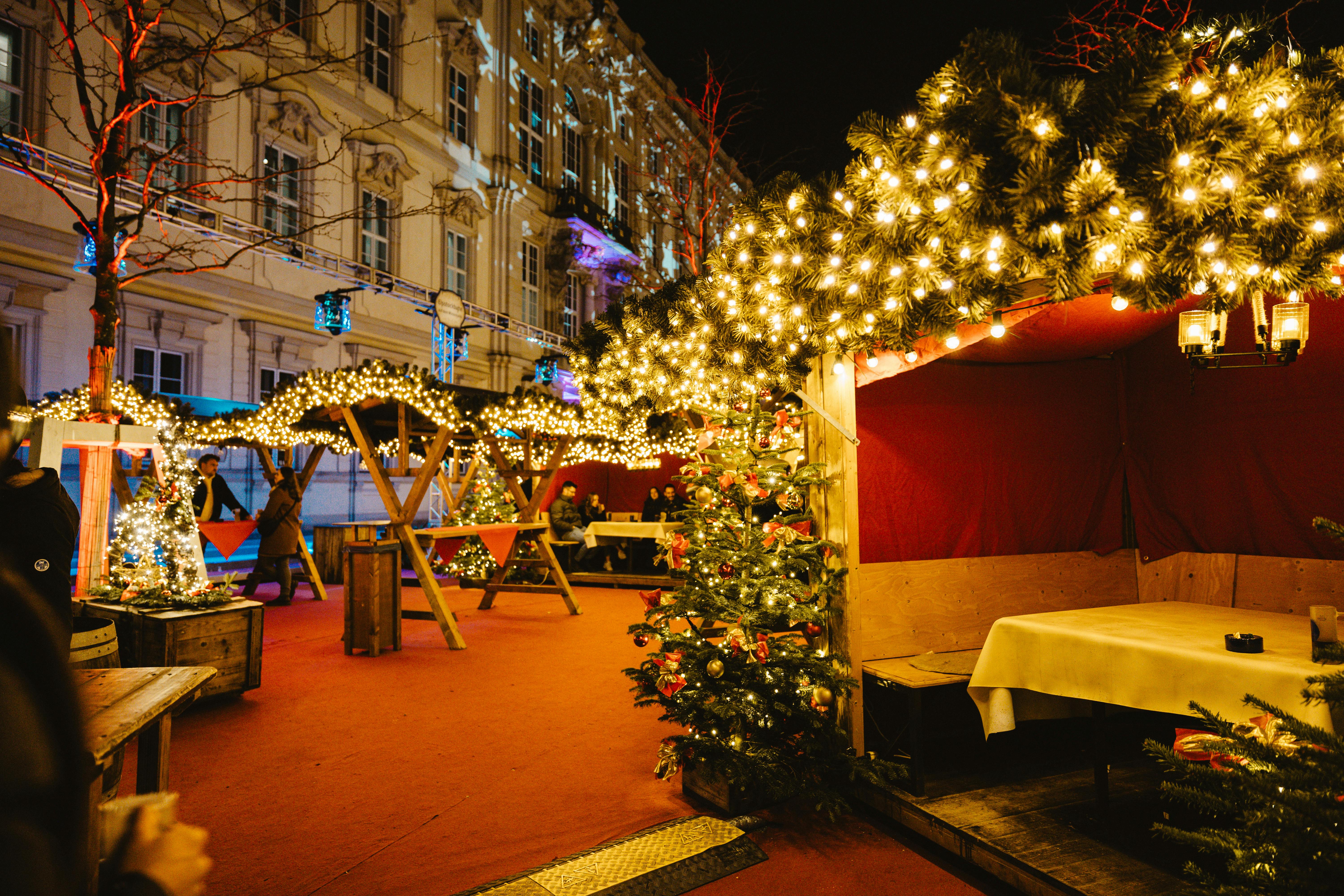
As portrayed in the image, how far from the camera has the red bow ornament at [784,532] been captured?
3.82 m

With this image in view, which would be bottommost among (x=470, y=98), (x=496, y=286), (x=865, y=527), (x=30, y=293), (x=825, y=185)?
(x=865, y=527)

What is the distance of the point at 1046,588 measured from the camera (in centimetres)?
504

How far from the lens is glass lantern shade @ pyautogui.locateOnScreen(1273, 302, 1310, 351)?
341 cm

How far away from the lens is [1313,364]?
4207mm

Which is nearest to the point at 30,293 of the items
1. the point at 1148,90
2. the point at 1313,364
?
the point at 1148,90

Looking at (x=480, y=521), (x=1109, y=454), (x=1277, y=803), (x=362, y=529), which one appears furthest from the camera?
(x=480, y=521)

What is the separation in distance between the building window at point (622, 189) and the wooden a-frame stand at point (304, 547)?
18900mm

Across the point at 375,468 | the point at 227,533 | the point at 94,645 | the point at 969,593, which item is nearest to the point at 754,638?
the point at 969,593

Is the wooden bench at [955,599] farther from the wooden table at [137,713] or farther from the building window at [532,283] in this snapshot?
the building window at [532,283]

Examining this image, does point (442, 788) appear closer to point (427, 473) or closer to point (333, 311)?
point (427, 473)

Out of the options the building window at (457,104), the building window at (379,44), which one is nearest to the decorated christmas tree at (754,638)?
the building window at (379,44)

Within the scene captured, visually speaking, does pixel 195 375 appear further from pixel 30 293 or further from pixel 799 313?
pixel 799 313

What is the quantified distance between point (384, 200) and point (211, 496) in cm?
1109

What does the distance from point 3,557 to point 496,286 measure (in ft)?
71.4
